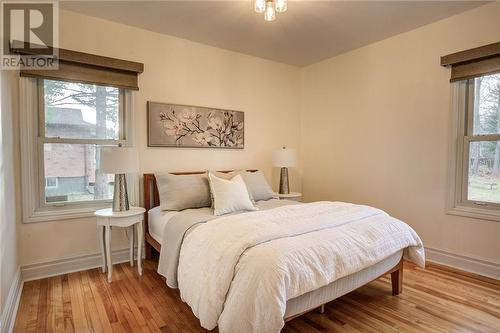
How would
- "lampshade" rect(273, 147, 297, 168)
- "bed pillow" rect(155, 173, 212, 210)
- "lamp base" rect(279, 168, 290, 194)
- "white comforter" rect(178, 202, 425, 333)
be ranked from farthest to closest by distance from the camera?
"lamp base" rect(279, 168, 290, 194), "lampshade" rect(273, 147, 297, 168), "bed pillow" rect(155, 173, 212, 210), "white comforter" rect(178, 202, 425, 333)

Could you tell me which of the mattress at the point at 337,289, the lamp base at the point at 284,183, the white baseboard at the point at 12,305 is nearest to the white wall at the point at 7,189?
the white baseboard at the point at 12,305

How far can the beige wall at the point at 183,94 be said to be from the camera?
2.78 m

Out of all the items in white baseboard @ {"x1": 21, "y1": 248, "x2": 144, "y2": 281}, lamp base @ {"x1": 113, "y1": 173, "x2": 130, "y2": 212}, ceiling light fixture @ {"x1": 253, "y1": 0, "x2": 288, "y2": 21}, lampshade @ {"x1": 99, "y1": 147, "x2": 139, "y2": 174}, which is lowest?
white baseboard @ {"x1": 21, "y1": 248, "x2": 144, "y2": 281}

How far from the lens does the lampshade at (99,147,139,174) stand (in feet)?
8.38

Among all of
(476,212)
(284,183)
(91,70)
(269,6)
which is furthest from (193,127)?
(476,212)

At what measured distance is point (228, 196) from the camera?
2.66 m

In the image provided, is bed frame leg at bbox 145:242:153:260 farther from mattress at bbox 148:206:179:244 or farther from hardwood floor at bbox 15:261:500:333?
hardwood floor at bbox 15:261:500:333

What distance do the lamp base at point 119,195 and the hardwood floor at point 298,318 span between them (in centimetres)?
67

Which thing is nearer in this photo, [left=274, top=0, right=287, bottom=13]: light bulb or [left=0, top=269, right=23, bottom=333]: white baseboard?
[left=0, top=269, right=23, bottom=333]: white baseboard

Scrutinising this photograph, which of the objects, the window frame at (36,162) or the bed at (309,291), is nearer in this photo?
the bed at (309,291)

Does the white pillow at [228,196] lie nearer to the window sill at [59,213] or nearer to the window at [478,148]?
the window sill at [59,213]

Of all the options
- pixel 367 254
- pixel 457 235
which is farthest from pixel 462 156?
pixel 367 254

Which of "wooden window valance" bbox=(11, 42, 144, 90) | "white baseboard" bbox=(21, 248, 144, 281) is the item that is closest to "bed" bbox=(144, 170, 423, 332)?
"white baseboard" bbox=(21, 248, 144, 281)

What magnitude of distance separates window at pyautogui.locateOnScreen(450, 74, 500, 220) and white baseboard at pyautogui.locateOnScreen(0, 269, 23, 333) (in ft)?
12.7
